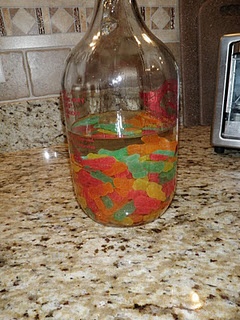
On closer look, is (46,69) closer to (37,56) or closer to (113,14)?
(37,56)

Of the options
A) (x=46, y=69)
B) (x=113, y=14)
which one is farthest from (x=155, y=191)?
(x=46, y=69)

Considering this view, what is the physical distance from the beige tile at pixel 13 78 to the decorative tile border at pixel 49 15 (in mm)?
57

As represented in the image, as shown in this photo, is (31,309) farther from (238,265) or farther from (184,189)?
(184,189)

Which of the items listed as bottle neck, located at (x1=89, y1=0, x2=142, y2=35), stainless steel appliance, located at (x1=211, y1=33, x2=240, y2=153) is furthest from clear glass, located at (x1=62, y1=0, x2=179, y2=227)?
stainless steel appliance, located at (x1=211, y1=33, x2=240, y2=153)

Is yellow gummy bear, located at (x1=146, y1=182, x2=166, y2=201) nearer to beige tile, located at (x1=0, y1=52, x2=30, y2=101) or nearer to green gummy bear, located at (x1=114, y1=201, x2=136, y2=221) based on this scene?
green gummy bear, located at (x1=114, y1=201, x2=136, y2=221)

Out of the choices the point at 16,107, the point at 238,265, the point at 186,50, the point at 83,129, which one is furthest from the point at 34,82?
the point at 238,265

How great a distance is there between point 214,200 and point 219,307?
→ 0.26 meters

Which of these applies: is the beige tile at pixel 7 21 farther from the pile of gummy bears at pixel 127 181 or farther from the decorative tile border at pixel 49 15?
the pile of gummy bears at pixel 127 181

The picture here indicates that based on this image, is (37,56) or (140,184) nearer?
(140,184)

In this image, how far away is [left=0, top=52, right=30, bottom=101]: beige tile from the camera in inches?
30.9

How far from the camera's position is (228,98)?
0.72 meters

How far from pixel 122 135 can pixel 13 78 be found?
1.47 ft

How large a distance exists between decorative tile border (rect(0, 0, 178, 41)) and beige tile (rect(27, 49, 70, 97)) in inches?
2.1

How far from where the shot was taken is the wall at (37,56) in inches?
30.5
